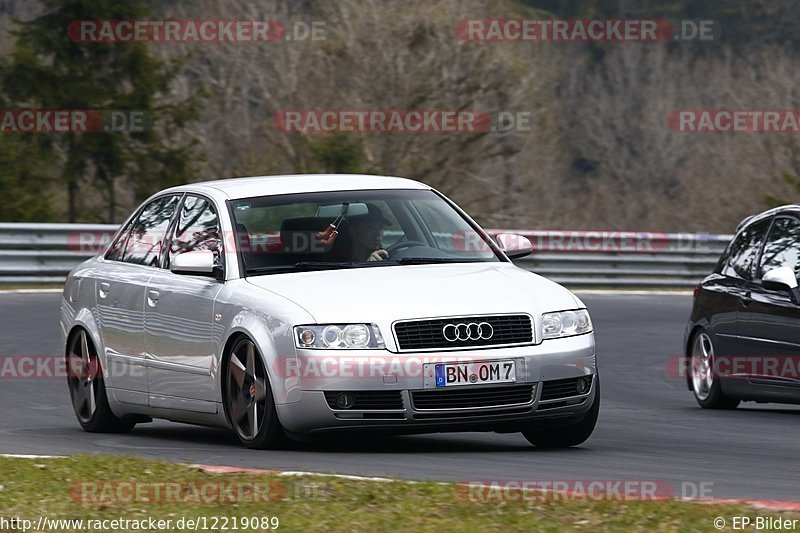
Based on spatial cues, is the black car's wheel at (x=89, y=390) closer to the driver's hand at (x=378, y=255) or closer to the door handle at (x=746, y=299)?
the driver's hand at (x=378, y=255)

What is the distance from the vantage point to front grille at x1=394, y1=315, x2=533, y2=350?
873 cm

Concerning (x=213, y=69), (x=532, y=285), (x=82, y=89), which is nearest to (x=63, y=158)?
(x=82, y=89)

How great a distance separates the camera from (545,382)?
898 centimetres

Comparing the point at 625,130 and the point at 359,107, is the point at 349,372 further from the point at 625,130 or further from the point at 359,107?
the point at 625,130

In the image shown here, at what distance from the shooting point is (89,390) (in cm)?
1127

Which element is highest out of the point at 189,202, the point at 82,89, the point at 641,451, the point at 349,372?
the point at 82,89

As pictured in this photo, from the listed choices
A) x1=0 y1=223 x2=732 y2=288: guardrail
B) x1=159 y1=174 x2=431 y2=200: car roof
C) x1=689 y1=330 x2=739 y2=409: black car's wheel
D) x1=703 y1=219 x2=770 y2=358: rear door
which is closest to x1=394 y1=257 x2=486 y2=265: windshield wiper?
x1=159 y1=174 x2=431 y2=200: car roof

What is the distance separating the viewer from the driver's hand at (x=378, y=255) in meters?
9.81

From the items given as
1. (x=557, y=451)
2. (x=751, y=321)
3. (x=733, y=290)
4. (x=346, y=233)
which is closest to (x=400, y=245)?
(x=346, y=233)

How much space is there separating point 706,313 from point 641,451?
4070mm

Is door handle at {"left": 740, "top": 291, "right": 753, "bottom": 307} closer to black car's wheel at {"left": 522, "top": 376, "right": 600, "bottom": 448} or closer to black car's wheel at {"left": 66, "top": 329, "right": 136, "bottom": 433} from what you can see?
black car's wheel at {"left": 522, "top": 376, "right": 600, "bottom": 448}

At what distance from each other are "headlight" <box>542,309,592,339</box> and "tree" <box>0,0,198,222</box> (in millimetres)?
22997

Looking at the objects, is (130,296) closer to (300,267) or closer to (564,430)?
(300,267)

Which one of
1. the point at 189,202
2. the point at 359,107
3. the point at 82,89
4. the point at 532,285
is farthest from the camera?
the point at 359,107
